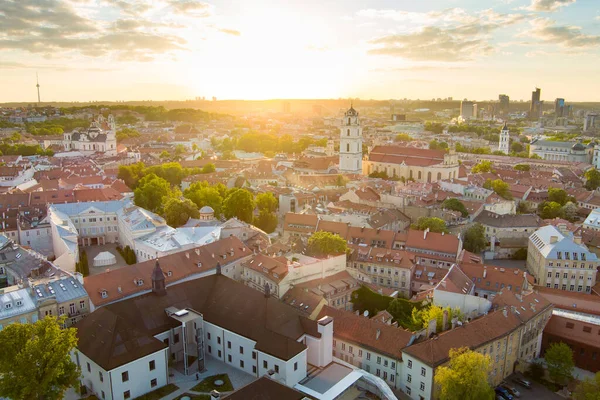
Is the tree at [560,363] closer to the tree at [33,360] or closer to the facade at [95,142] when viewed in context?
the tree at [33,360]

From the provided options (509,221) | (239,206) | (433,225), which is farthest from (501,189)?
(239,206)

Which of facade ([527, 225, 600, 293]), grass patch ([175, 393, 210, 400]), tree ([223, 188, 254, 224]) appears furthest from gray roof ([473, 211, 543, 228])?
grass patch ([175, 393, 210, 400])

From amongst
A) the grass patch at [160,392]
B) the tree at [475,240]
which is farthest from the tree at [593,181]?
the grass patch at [160,392]

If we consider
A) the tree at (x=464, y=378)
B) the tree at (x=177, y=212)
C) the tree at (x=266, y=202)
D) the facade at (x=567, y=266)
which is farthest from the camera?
the tree at (x=266, y=202)

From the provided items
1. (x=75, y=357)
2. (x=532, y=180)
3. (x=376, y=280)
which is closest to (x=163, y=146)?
(x=532, y=180)

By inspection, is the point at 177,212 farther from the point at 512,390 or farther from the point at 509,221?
the point at 512,390

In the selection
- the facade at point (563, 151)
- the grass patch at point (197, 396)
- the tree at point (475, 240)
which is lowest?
the grass patch at point (197, 396)
